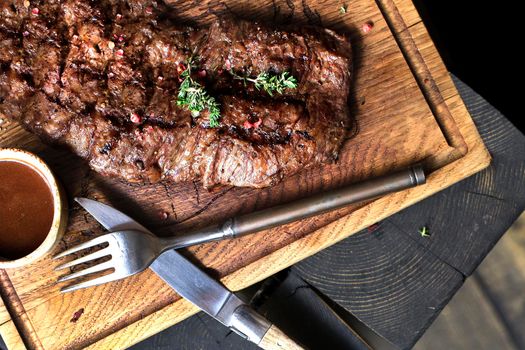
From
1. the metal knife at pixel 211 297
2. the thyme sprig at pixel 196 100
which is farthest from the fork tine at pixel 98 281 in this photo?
the thyme sprig at pixel 196 100

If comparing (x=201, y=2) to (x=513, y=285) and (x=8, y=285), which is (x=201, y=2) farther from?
(x=513, y=285)

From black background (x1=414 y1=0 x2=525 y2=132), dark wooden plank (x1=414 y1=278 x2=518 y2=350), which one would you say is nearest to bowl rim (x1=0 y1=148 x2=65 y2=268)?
dark wooden plank (x1=414 y1=278 x2=518 y2=350)

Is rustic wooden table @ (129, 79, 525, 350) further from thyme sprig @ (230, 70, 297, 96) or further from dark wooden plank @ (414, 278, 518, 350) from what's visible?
thyme sprig @ (230, 70, 297, 96)

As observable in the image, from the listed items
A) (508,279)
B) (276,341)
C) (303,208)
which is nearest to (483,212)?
(508,279)

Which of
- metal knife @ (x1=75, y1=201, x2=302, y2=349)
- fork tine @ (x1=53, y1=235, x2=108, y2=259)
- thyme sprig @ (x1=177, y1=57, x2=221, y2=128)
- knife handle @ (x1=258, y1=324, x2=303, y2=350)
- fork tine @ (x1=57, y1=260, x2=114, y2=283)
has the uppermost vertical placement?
thyme sprig @ (x1=177, y1=57, x2=221, y2=128)

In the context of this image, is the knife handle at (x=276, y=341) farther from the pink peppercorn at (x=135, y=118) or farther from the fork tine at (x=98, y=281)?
the pink peppercorn at (x=135, y=118)

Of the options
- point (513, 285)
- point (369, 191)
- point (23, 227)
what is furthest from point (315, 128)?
→ point (513, 285)

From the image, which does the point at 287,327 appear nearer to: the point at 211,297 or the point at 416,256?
the point at 211,297
